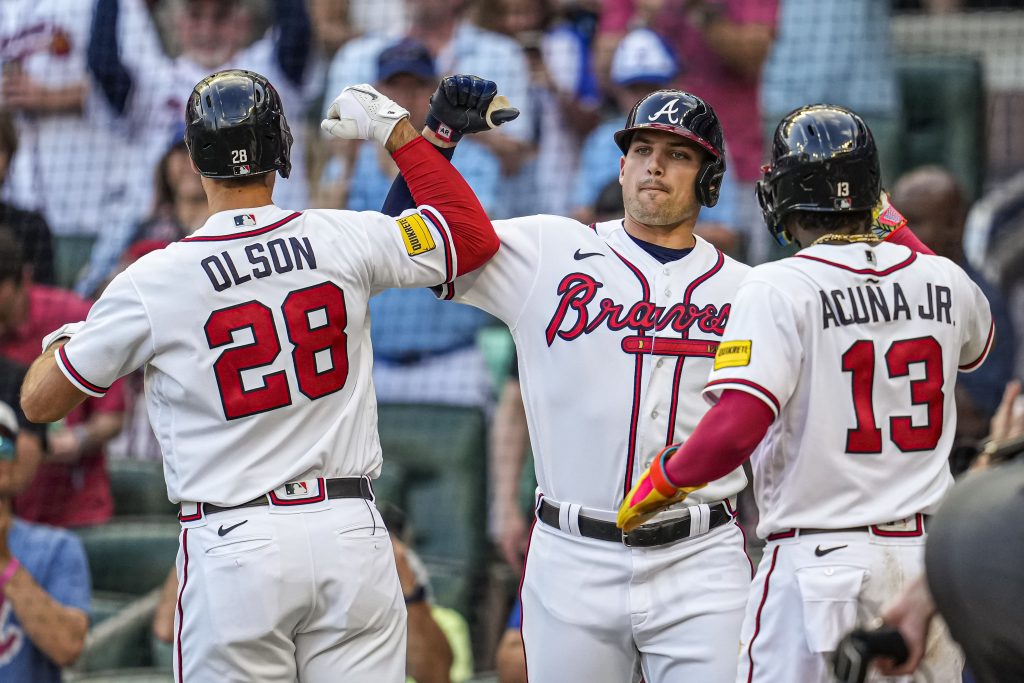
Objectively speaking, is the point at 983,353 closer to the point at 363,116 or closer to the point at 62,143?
the point at 363,116

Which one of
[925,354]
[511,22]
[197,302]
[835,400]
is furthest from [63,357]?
[511,22]

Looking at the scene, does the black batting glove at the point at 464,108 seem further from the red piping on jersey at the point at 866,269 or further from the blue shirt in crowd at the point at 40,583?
the blue shirt in crowd at the point at 40,583

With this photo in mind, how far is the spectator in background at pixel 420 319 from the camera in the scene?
5855 mm

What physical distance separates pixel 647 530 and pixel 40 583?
2.49 metres

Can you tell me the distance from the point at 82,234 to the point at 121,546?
6.50 ft

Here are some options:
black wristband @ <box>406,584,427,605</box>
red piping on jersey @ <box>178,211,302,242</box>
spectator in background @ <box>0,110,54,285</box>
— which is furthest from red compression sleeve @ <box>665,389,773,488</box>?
spectator in background @ <box>0,110,54,285</box>

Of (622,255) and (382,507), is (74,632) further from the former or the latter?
(622,255)

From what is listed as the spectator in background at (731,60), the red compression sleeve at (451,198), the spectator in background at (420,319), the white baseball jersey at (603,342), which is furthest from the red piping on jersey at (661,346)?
the spectator in background at (731,60)

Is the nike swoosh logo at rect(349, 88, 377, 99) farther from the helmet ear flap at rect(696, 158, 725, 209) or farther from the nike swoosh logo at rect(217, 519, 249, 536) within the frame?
the nike swoosh logo at rect(217, 519, 249, 536)

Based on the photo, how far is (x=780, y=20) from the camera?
6078 millimetres

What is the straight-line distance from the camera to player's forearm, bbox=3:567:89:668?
165 inches

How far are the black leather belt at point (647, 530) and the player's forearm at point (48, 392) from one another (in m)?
1.11

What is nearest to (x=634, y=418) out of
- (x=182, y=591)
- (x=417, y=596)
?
(x=182, y=591)

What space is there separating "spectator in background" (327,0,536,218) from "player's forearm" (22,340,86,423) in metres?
3.29
